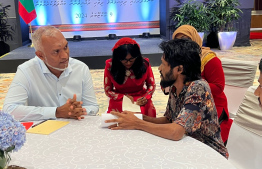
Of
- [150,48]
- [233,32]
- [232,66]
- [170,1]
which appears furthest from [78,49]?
[232,66]

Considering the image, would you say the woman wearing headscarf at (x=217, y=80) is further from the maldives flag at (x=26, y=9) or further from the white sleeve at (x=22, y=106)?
the maldives flag at (x=26, y=9)

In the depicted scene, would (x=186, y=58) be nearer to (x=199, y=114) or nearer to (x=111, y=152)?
(x=199, y=114)

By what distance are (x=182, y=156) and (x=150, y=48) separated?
710 centimetres

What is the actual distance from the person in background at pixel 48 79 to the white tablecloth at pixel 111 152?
52 cm

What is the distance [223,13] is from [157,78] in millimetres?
4006

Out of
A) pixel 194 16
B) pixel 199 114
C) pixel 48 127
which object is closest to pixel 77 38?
pixel 194 16

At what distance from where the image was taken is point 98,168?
134cm

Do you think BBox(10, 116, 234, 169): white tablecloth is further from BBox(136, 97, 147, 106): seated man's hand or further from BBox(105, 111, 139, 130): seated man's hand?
BBox(136, 97, 147, 106): seated man's hand

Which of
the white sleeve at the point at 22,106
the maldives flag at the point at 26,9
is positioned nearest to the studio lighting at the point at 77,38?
the maldives flag at the point at 26,9

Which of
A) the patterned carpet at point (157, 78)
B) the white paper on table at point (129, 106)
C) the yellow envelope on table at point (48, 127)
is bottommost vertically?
the patterned carpet at point (157, 78)

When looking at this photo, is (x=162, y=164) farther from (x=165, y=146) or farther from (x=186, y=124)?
(x=186, y=124)

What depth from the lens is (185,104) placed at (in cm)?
175

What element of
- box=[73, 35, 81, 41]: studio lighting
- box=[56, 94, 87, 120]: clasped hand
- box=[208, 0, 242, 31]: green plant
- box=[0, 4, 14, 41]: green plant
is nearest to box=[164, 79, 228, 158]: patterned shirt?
box=[56, 94, 87, 120]: clasped hand

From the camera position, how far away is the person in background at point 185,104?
1.70 m
